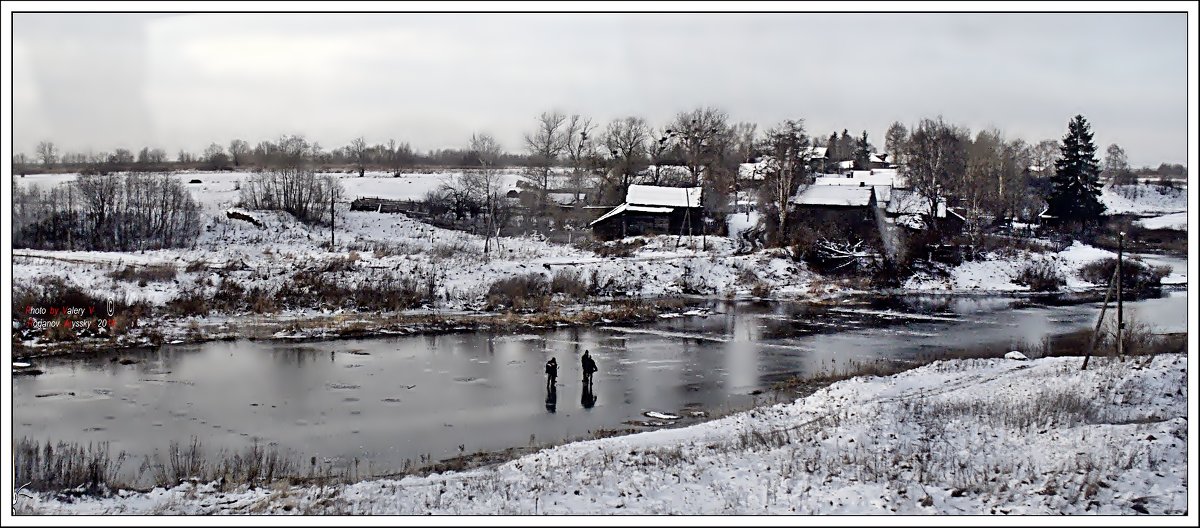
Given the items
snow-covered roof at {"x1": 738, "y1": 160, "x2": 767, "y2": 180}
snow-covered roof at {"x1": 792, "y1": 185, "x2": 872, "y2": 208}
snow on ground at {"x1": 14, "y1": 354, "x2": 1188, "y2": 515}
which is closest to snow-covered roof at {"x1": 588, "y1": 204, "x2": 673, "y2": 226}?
snow-covered roof at {"x1": 792, "y1": 185, "x2": 872, "y2": 208}

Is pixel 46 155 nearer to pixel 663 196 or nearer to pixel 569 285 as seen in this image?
pixel 569 285

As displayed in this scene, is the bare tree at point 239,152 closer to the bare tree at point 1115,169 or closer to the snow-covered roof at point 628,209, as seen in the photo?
the snow-covered roof at point 628,209

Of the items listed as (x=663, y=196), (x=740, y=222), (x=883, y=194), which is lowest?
(x=740, y=222)

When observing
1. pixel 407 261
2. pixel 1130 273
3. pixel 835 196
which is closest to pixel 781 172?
pixel 835 196

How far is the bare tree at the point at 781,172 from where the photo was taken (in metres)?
42.3

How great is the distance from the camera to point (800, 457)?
10.1 m

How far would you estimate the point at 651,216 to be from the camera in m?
46.9

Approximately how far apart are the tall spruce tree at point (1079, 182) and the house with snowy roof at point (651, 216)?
19130mm

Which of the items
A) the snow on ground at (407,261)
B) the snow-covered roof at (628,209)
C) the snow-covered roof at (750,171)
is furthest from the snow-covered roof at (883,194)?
the snow-covered roof at (628,209)

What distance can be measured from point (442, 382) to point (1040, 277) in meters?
29.6

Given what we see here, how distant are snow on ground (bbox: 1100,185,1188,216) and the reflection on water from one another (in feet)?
30.7

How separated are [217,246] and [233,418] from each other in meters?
25.8

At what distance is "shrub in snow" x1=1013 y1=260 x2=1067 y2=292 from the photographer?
118 ft

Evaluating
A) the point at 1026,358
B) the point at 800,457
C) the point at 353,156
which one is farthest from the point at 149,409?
Result: the point at 353,156
